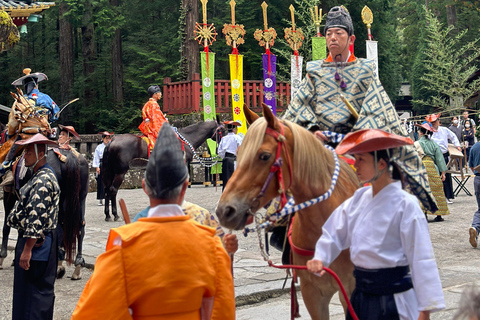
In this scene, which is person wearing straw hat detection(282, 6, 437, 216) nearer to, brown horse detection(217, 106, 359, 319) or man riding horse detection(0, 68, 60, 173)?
brown horse detection(217, 106, 359, 319)

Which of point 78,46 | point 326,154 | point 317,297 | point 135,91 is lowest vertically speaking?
→ point 317,297

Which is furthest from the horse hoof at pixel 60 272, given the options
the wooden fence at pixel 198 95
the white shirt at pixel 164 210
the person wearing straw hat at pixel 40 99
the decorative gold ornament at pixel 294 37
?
the decorative gold ornament at pixel 294 37

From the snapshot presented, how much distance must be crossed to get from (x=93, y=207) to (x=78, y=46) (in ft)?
63.9

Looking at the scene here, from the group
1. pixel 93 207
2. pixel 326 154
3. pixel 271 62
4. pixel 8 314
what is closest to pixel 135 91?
pixel 271 62

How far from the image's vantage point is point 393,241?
9.38 ft

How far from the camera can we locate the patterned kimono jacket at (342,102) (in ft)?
13.5

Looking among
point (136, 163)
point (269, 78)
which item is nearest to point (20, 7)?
point (136, 163)

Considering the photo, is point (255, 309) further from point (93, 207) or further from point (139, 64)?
point (139, 64)

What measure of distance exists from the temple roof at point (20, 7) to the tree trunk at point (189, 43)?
9.69 m

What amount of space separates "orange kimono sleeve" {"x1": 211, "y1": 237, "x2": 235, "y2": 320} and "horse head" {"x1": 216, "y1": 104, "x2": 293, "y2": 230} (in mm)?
478

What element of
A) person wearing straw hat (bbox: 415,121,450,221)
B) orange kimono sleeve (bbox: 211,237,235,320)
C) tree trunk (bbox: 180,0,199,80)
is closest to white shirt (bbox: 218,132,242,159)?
person wearing straw hat (bbox: 415,121,450,221)

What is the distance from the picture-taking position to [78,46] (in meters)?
32.8

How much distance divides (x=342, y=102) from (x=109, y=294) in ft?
8.29

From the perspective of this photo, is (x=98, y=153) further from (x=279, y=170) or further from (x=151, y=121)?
(x=279, y=170)
